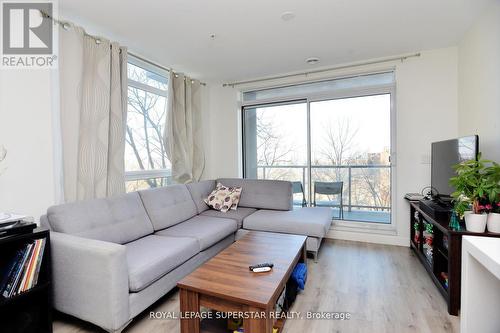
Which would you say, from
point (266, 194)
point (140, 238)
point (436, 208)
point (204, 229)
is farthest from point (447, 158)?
point (140, 238)

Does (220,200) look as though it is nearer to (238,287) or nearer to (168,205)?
(168,205)

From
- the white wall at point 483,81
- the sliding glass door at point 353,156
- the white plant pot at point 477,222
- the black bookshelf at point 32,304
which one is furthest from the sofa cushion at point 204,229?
the white wall at point 483,81

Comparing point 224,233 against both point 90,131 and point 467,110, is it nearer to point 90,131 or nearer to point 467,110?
point 90,131

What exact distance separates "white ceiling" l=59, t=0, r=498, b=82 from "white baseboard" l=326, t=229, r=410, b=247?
7.79ft

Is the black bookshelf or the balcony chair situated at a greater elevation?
the balcony chair

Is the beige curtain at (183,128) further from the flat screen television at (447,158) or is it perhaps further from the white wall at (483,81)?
the white wall at (483,81)

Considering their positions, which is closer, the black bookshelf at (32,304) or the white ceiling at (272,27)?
Result: the black bookshelf at (32,304)

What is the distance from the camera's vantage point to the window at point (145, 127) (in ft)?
9.87

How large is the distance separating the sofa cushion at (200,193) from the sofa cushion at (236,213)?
0.09m

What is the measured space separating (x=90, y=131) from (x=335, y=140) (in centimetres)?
309

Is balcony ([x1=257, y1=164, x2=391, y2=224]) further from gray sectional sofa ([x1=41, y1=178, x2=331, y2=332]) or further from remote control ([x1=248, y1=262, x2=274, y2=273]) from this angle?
remote control ([x1=248, y1=262, x2=274, y2=273])

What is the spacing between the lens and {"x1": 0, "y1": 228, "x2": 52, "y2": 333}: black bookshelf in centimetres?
151

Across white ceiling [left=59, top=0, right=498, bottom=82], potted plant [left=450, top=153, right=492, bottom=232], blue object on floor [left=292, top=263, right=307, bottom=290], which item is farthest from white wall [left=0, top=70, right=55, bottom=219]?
potted plant [left=450, top=153, right=492, bottom=232]

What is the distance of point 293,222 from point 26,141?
2.56 meters
